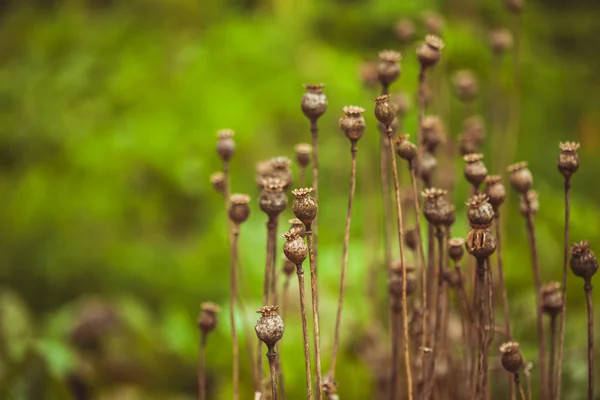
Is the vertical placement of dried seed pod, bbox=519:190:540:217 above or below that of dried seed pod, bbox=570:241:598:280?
above

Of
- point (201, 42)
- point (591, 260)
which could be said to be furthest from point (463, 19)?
point (591, 260)

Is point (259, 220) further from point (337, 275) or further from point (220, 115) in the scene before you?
point (220, 115)

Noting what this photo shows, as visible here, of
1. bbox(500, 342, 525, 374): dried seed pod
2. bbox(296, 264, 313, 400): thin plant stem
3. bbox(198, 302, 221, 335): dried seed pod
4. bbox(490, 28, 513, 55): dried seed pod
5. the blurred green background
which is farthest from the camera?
the blurred green background

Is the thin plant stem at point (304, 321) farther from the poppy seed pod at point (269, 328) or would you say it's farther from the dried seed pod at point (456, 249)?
the dried seed pod at point (456, 249)

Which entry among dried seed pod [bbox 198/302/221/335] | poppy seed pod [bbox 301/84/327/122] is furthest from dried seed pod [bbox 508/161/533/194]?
dried seed pod [bbox 198/302/221/335]

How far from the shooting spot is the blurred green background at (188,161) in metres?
1.29

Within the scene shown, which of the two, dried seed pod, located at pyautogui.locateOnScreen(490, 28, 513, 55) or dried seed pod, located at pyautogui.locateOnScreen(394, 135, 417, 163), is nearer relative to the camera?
dried seed pod, located at pyautogui.locateOnScreen(394, 135, 417, 163)

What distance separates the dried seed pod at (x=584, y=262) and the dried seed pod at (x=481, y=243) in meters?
0.13

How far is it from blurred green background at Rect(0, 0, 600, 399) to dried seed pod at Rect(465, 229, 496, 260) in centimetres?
47

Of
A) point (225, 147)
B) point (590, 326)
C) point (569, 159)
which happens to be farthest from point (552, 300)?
point (225, 147)

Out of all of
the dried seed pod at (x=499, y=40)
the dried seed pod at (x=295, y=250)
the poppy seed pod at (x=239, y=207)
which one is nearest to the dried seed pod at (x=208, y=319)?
the poppy seed pod at (x=239, y=207)

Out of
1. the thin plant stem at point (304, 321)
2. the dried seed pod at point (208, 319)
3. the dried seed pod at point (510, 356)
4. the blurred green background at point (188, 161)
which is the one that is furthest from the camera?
the blurred green background at point (188, 161)

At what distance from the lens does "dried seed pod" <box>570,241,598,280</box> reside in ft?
2.18

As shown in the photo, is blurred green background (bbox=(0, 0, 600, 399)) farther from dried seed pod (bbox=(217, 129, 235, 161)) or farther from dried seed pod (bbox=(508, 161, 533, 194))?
dried seed pod (bbox=(508, 161, 533, 194))
